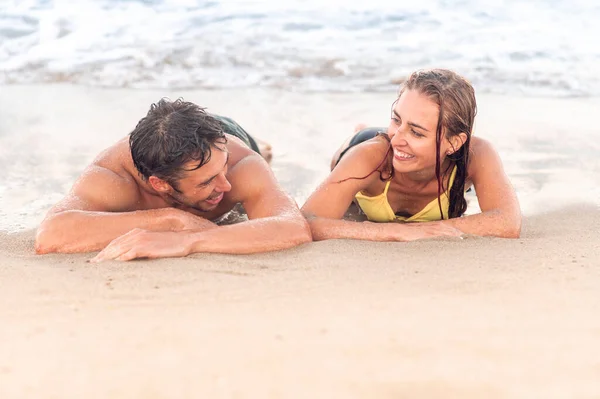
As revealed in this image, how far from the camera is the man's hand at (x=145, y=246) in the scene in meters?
3.73

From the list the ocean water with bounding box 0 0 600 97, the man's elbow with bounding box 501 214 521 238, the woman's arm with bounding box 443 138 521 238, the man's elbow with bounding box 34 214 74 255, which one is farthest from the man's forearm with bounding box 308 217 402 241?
the ocean water with bounding box 0 0 600 97

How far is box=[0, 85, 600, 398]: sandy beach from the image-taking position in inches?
89.4

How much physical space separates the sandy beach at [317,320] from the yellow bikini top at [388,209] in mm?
541

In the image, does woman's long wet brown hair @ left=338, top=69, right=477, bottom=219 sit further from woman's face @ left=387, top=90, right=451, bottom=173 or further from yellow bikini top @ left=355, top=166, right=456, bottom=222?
yellow bikini top @ left=355, top=166, right=456, bottom=222

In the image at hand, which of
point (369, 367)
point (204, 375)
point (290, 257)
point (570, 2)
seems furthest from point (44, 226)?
point (570, 2)

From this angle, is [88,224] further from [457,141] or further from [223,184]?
[457,141]

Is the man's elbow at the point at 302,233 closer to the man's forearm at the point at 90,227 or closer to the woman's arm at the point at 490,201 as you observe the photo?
the man's forearm at the point at 90,227

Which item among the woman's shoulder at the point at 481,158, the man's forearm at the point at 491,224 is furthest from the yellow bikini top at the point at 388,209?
the man's forearm at the point at 491,224

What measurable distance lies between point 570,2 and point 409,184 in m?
9.88

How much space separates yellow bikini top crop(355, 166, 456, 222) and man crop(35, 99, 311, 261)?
2.29 feet

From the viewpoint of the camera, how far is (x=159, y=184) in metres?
4.23

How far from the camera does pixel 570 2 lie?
43.4ft

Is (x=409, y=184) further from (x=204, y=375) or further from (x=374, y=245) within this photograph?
(x=204, y=375)

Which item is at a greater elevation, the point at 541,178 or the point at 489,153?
the point at 489,153
